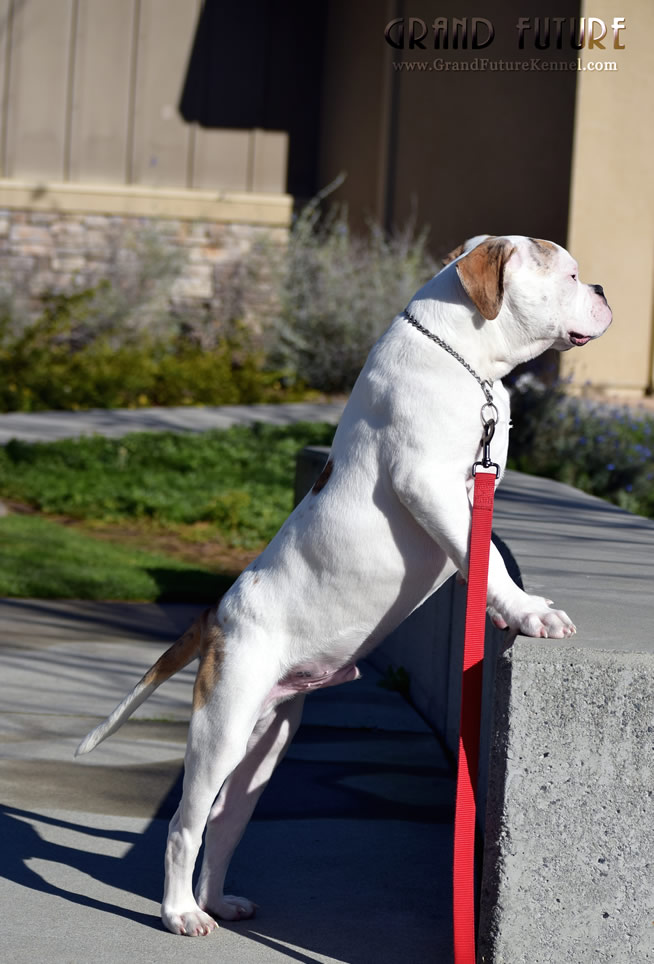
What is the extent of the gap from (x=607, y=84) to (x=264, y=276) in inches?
201

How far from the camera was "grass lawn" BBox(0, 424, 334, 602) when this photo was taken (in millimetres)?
6598

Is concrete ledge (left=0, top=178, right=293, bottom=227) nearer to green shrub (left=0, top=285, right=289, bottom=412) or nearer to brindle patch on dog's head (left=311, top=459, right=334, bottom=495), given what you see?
green shrub (left=0, top=285, right=289, bottom=412)

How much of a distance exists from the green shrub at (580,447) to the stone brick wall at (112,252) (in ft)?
22.3

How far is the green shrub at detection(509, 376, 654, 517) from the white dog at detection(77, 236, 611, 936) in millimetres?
5228

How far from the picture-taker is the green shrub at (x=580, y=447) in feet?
26.5

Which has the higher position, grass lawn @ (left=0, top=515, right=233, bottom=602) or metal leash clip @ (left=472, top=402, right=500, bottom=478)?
metal leash clip @ (left=472, top=402, right=500, bottom=478)

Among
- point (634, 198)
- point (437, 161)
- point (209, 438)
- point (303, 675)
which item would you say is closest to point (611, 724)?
point (303, 675)

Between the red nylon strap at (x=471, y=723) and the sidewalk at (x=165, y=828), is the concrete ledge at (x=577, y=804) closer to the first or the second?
the red nylon strap at (x=471, y=723)

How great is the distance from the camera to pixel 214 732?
2.73 meters

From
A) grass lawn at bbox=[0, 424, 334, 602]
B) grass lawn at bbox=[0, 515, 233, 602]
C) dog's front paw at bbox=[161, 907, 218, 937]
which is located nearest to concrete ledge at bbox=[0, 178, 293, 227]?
grass lawn at bbox=[0, 424, 334, 602]

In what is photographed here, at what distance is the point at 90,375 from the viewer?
12.7 meters

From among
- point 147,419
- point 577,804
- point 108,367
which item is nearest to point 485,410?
point 577,804

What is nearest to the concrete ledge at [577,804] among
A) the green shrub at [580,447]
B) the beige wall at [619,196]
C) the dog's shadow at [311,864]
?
the dog's shadow at [311,864]

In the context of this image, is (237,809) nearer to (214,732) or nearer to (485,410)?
(214,732)
